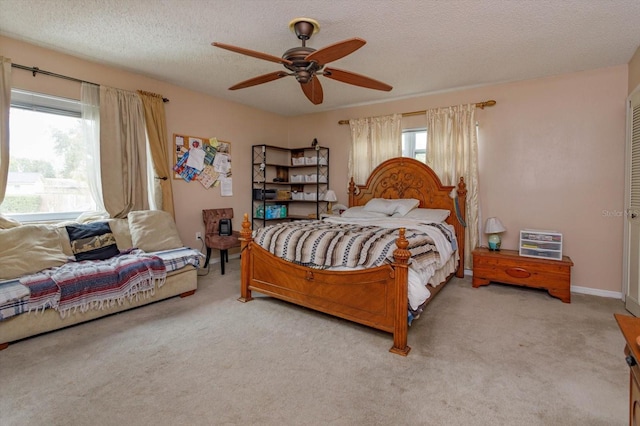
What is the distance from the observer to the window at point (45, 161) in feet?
10.0

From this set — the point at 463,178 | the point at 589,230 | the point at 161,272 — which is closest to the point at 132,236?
the point at 161,272

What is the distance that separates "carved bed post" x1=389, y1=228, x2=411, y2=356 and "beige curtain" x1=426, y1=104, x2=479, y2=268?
234 centimetres

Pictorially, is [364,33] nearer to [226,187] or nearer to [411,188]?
[411,188]

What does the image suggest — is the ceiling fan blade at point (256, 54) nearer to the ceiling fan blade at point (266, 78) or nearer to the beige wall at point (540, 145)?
the ceiling fan blade at point (266, 78)

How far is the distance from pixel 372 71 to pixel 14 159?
151 inches

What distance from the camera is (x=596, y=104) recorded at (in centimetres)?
344

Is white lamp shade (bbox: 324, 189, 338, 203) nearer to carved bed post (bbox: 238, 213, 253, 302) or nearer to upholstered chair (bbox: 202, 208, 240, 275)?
upholstered chair (bbox: 202, 208, 240, 275)

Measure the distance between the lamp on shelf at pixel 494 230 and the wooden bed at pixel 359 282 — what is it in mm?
318

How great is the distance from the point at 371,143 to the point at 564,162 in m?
2.45

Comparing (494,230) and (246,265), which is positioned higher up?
(494,230)

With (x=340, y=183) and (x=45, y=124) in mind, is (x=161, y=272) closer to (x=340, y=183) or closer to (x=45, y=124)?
(x=45, y=124)

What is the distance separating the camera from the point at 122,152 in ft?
11.9

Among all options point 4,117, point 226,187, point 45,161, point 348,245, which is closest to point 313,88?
point 348,245

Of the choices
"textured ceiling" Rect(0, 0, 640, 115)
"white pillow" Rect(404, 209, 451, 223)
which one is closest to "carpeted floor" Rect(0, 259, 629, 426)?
"white pillow" Rect(404, 209, 451, 223)
